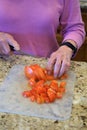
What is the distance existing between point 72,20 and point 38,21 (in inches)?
6.7

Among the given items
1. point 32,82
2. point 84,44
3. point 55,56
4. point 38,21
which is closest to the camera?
point 32,82

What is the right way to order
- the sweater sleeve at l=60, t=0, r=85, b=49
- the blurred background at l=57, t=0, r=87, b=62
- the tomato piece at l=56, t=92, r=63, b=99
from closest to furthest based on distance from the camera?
the tomato piece at l=56, t=92, r=63, b=99, the sweater sleeve at l=60, t=0, r=85, b=49, the blurred background at l=57, t=0, r=87, b=62

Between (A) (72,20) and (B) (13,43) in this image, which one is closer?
(B) (13,43)

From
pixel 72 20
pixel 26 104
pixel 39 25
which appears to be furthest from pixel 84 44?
pixel 26 104

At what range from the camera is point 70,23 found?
1.07m

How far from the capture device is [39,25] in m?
0.99

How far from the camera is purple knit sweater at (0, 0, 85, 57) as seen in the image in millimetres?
958

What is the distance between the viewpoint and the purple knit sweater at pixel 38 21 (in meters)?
0.96

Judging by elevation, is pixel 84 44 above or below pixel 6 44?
below

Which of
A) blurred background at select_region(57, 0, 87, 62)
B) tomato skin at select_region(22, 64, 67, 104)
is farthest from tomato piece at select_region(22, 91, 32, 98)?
blurred background at select_region(57, 0, 87, 62)

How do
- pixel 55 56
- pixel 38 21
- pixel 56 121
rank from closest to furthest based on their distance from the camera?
1. pixel 56 121
2. pixel 55 56
3. pixel 38 21

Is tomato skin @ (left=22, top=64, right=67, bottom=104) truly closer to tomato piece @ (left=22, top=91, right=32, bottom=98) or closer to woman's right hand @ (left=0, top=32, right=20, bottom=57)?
tomato piece @ (left=22, top=91, right=32, bottom=98)

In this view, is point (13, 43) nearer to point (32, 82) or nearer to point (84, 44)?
point (32, 82)

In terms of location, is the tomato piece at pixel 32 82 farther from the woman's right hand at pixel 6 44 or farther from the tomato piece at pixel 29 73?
the woman's right hand at pixel 6 44
